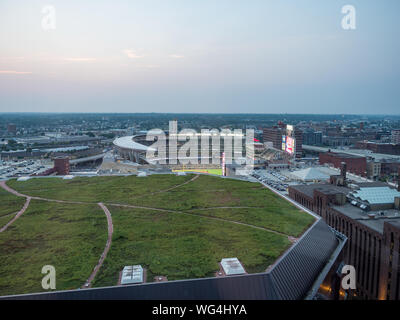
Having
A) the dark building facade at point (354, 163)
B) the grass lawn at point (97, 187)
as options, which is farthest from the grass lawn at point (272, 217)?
the dark building facade at point (354, 163)

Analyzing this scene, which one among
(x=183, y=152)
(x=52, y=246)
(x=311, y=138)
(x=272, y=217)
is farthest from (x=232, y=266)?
(x=311, y=138)

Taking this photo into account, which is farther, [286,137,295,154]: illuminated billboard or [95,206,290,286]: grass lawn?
[286,137,295,154]: illuminated billboard

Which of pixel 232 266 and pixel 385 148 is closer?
pixel 232 266

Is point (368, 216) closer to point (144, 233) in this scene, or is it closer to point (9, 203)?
point (144, 233)

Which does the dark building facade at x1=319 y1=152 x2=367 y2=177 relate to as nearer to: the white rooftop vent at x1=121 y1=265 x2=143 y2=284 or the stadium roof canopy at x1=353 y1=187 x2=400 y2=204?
the stadium roof canopy at x1=353 y1=187 x2=400 y2=204

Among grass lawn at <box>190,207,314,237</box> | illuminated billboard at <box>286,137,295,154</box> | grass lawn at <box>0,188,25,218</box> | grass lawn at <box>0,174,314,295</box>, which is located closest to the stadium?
illuminated billboard at <box>286,137,295,154</box>

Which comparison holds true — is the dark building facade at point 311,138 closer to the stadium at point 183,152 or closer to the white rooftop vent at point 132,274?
the stadium at point 183,152

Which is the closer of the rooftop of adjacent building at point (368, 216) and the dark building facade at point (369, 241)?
the dark building facade at point (369, 241)
